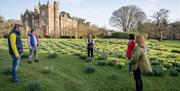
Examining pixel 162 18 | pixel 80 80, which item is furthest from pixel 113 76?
pixel 162 18

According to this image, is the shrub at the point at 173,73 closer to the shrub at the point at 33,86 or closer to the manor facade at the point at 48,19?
the shrub at the point at 33,86

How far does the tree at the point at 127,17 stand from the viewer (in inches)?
3770

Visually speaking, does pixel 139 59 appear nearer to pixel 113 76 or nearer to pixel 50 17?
pixel 113 76

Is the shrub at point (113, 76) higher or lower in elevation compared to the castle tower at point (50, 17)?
lower

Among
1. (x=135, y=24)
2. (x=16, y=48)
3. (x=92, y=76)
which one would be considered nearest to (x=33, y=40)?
(x=92, y=76)

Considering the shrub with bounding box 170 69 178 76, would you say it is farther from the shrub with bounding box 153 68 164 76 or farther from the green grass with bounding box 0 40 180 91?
the shrub with bounding box 153 68 164 76

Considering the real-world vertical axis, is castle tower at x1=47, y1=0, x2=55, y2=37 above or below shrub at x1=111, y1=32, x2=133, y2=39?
above

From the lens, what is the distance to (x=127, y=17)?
318 ft

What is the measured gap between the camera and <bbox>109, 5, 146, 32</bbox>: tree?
9575 centimetres

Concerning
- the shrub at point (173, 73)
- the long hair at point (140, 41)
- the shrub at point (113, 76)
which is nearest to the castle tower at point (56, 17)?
the shrub at point (173, 73)

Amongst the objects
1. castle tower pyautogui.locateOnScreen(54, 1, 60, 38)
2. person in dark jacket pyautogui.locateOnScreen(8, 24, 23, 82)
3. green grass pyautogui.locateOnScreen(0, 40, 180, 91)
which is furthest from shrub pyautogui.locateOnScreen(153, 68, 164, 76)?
castle tower pyautogui.locateOnScreen(54, 1, 60, 38)

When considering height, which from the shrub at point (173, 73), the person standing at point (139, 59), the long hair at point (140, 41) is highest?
the long hair at point (140, 41)

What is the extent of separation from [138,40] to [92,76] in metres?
4.20

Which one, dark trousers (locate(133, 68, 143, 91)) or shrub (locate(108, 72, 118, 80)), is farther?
shrub (locate(108, 72, 118, 80))
